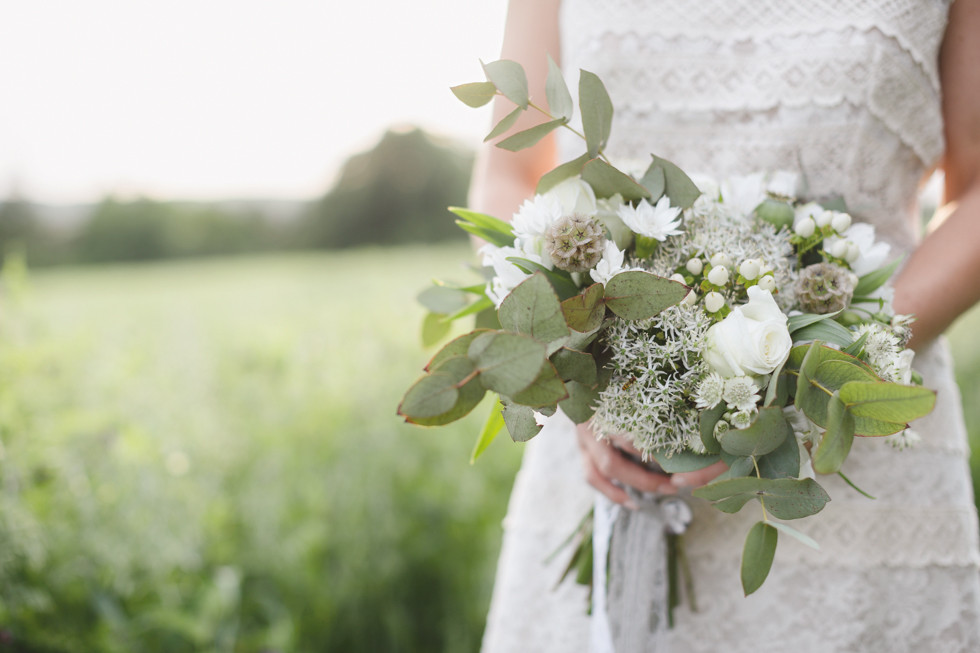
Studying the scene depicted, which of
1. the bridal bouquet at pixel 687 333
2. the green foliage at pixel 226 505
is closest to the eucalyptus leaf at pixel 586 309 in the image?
the bridal bouquet at pixel 687 333

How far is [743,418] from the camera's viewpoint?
26.5 inches

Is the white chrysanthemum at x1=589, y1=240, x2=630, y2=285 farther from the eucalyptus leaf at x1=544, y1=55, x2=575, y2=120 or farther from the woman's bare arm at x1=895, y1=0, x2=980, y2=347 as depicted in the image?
the woman's bare arm at x1=895, y1=0, x2=980, y2=347

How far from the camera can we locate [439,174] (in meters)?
22.5

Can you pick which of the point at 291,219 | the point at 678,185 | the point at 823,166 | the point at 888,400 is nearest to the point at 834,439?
the point at 888,400

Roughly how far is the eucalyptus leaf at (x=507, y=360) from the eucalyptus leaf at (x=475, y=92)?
365mm

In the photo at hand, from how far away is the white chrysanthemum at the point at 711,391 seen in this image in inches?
27.0

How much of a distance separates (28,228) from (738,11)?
54.2 feet

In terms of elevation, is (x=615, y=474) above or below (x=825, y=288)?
below

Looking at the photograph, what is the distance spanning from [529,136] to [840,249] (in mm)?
460

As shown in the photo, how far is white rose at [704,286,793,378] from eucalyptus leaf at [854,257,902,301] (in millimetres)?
265

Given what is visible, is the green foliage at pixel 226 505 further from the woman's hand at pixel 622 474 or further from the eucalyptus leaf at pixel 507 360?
the eucalyptus leaf at pixel 507 360

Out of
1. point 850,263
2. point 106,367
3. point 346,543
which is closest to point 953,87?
point 850,263

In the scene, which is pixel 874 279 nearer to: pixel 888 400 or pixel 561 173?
pixel 888 400

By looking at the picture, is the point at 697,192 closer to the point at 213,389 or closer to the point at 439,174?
the point at 213,389
